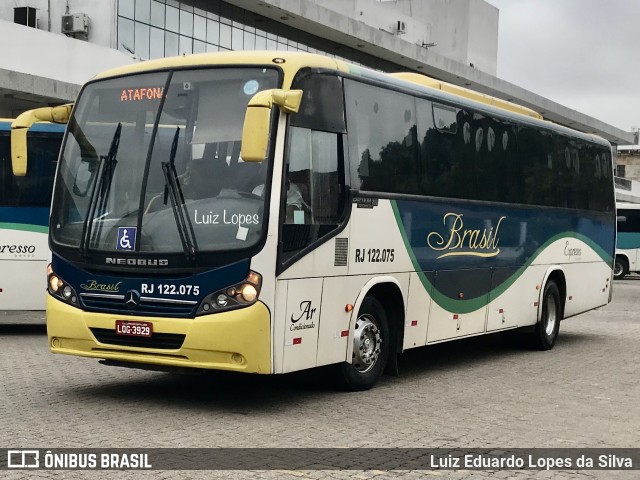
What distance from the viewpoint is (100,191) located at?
32.2 feet

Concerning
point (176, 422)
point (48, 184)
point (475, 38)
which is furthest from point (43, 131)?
point (475, 38)

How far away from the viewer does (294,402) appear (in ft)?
33.1

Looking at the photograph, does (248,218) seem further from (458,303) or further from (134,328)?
(458,303)

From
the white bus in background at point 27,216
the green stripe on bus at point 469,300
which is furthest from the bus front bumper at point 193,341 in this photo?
the white bus in background at point 27,216

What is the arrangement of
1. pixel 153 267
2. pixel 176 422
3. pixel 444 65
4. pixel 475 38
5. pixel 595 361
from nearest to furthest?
1. pixel 176 422
2. pixel 153 267
3. pixel 595 361
4. pixel 444 65
5. pixel 475 38

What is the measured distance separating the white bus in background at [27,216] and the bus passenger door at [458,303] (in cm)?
674

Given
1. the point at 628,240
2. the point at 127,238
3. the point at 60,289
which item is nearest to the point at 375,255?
the point at 127,238

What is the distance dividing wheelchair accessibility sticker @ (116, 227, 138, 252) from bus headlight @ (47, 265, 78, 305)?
704mm

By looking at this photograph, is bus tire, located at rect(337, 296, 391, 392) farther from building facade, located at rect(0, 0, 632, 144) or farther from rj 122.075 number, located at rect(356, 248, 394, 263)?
building facade, located at rect(0, 0, 632, 144)

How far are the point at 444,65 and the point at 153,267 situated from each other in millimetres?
55960

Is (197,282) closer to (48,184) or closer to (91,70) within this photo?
(48,184)

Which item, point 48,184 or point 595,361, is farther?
point 48,184

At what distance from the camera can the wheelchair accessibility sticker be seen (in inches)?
375

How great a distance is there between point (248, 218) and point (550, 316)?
8.19 metres
